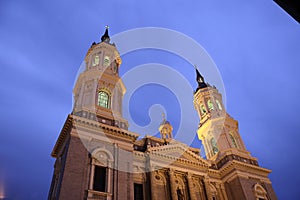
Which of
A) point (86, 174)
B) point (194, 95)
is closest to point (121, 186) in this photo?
point (86, 174)

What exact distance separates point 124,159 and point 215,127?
16398 mm

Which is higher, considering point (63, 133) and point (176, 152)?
point (63, 133)

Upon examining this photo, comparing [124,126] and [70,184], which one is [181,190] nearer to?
[124,126]

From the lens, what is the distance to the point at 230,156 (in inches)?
1083

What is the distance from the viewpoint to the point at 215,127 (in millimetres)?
32188

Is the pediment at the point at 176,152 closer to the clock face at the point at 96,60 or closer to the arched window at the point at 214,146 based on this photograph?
the arched window at the point at 214,146

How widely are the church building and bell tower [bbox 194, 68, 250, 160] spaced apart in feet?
0.45

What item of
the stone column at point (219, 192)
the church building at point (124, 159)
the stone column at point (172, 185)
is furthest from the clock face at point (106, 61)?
the stone column at point (219, 192)

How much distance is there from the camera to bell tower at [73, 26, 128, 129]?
890 inches

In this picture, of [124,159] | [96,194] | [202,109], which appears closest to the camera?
[96,194]

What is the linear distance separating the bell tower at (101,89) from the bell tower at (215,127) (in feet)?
43.0

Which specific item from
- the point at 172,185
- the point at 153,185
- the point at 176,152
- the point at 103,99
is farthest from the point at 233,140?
Answer: the point at 103,99

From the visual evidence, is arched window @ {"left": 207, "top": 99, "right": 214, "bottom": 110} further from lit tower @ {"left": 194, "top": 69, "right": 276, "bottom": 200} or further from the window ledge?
the window ledge

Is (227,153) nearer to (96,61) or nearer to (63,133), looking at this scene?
(63,133)
